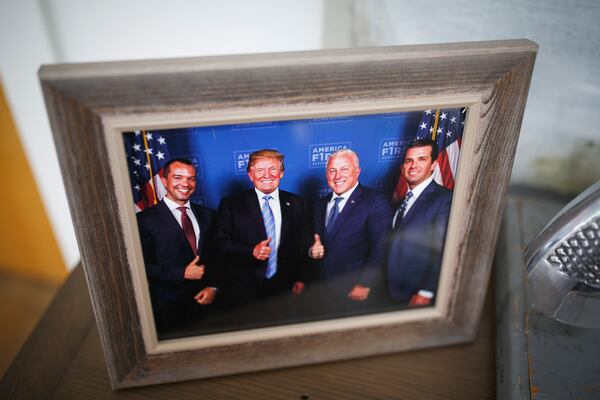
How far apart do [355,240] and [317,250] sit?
47 mm

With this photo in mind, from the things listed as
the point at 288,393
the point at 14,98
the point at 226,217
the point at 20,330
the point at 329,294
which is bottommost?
the point at 20,330

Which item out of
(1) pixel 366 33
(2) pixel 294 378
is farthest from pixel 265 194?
(1) pixel 366 33

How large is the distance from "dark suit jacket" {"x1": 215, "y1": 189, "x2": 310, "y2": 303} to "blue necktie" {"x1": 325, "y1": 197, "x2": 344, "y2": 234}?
26 mm

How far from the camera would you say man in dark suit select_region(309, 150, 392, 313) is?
55 cm

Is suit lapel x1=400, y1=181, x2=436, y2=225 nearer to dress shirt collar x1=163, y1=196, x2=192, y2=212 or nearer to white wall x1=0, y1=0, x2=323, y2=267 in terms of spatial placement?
dress shirt collar x1=163, y1=196, x2=192, y2=212

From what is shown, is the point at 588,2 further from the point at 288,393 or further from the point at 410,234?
the point at 288,393

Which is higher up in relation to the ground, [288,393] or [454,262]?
[454,262]

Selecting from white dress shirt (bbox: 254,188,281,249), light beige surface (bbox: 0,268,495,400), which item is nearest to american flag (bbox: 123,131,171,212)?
white dress shirt (bbox: 254,188,281,249)

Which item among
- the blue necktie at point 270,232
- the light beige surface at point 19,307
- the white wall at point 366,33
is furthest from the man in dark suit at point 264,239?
the light beige surface at point 19,307

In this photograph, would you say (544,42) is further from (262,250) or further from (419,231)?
(262,250)

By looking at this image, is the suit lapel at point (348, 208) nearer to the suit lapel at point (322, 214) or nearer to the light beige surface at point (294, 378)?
the suit lapel at point (322, 214)

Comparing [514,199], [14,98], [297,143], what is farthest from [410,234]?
[14,98]

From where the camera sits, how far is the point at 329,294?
0.62 meters

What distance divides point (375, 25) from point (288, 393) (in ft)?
1.80
